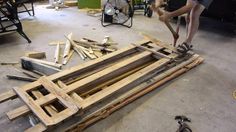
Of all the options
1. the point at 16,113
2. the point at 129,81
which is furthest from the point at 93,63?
the point at 16,113

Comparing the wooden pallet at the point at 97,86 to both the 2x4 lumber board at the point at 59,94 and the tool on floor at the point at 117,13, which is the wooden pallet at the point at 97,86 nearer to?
the 2x4 lumber board at the point at 59,94

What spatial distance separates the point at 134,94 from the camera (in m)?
2.15

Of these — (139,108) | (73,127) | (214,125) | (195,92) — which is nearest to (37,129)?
(73,127)

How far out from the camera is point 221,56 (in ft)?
10.3

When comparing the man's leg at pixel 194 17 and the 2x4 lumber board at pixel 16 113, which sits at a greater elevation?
the man's leg at pixel 194 17

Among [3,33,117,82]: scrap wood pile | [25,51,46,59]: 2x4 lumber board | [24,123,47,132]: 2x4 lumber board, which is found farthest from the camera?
[25,51,46,59]: 2x4 lumber board

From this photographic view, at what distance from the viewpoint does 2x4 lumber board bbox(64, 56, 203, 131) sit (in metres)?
1.82

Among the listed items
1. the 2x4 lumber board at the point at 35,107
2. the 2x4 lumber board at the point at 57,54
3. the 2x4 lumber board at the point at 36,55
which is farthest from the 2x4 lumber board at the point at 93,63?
the 2x4 lumber board at the point at 36,55

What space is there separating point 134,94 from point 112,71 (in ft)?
1.05

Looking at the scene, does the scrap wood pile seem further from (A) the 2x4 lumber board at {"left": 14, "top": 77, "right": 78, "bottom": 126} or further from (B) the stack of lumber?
(A) the 2x4 lumber board at {"left": 14, "top": 77, "right": 78, "bottom": 126}

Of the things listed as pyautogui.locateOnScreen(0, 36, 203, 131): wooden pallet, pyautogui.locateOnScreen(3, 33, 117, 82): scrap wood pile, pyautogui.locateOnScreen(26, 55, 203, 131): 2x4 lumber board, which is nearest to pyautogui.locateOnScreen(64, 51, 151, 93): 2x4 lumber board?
pyautogui.locateOnScreen(0, 36, 203, 131): wooden pallet

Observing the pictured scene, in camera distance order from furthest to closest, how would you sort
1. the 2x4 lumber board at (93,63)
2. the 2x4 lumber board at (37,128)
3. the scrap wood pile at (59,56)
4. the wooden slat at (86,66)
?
the scrap wood pile at (59,56)
the 2x4 lumber board at (93,63)
the wooden slat at (86,66)
the 2x4 lumber board at (37,128)

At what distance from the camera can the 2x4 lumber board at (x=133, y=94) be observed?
1773 millimetres

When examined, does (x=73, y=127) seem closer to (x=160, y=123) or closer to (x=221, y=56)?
(x=160, y=123)
